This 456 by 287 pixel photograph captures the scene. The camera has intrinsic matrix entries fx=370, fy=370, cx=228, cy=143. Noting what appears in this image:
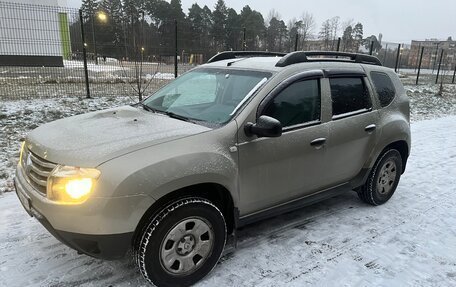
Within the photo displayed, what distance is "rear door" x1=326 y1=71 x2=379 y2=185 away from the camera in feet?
12.8

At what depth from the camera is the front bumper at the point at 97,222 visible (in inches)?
99.2

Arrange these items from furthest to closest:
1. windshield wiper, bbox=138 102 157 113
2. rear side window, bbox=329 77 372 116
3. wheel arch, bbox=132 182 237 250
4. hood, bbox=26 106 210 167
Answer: rear side window, bbox=329 77 372 116, windshield wiper, bbox=138 102 157 113, wheel arch, bbox=132 182 237 250, hood, bbox=26 106 210 167

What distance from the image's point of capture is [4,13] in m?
9.95

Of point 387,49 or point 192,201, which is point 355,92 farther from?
point 387,49

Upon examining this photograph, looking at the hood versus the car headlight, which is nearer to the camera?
the car headlight

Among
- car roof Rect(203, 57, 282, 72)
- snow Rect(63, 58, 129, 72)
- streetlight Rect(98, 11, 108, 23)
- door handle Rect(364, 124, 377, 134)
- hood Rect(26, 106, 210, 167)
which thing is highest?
streetlight Rect(98, 11, 108, 23)

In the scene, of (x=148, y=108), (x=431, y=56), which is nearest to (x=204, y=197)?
(x=148, y=108)

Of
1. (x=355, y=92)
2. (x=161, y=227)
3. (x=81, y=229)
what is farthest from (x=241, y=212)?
(x=355, y=92)

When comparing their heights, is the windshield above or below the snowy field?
above

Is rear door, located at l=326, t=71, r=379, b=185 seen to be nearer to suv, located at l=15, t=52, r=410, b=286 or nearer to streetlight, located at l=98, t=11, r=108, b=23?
suv, located at l=15, t=52, r=410, b=286

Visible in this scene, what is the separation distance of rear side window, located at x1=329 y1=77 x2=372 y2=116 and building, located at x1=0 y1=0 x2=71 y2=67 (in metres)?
8.37

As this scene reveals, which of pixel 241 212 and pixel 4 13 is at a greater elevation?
pixel 4 13

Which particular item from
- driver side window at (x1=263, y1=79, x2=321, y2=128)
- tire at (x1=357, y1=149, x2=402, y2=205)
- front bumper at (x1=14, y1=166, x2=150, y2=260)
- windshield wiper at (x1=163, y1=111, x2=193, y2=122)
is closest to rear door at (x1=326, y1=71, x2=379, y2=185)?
driver side window at (x1=263, y1=79, x2=321, y2=128)

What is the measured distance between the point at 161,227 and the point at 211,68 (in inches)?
81.2
